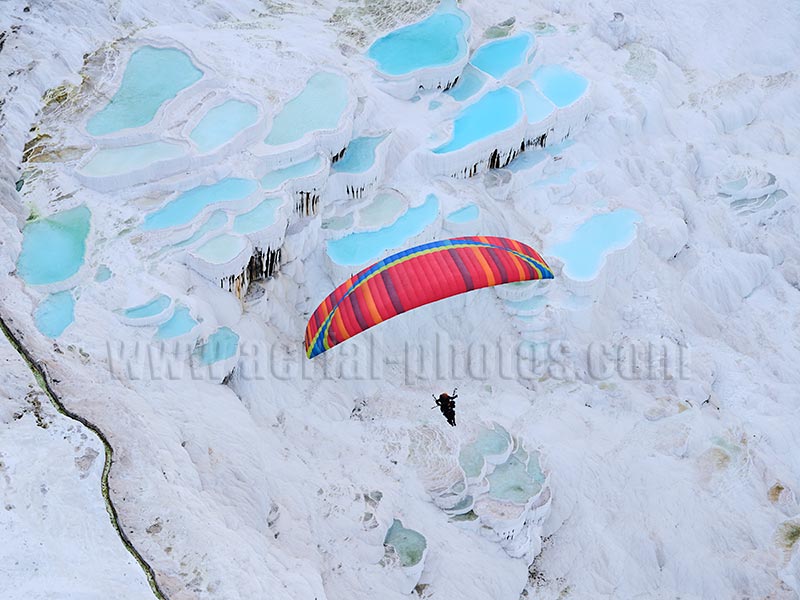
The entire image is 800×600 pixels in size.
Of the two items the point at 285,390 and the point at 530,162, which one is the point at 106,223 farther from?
the point at 530,162

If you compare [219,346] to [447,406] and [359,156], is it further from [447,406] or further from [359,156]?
[359,156]

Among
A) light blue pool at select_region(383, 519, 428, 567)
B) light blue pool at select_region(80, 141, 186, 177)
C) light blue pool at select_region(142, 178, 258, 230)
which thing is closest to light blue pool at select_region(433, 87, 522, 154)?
light blue pool at select_region(142, 178, 258, 230)

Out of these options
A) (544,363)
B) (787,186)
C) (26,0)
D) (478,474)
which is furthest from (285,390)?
(787,186)

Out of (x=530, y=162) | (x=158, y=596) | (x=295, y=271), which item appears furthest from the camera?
(x=530, y=162)

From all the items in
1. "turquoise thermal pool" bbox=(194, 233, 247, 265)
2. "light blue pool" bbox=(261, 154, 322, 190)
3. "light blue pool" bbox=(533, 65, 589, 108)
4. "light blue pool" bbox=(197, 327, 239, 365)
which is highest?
"light blue pool" bbox=(261, 154, 322, 190)

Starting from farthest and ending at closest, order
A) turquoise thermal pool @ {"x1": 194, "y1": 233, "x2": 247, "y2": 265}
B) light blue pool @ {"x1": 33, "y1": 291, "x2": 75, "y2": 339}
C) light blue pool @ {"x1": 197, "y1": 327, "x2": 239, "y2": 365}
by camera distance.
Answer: turquoise thermal pool @ {"x1": 194, "y1": 233, "x2": 247, "y2": 265} → light blue pool @ {"x1": 197, "y1": 327, "x2": 239, "y2": 365} → light blue pool @ {"x1": 33, "y1": 291, "x2": 75, "y2": 339}

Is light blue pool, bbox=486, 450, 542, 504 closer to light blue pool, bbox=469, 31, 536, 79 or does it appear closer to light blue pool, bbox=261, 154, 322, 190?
light blue pool, bbox=261, 154, 322, 190

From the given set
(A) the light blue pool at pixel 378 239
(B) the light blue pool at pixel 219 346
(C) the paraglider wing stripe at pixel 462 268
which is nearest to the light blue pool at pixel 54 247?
(B) the light blue pool at pixel 219 346
